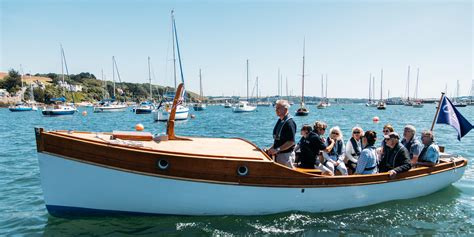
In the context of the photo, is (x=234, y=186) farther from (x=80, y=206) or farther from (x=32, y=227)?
(x=32, y=227)

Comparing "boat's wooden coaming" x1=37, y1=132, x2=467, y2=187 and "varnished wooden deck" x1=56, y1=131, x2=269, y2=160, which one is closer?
"boat's wooden coaming" x1=37, y1=132, x2=467, y2=187

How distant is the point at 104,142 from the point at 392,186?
5.90 meters

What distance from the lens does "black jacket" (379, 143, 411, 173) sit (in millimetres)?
7238

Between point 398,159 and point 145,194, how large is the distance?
5.24m

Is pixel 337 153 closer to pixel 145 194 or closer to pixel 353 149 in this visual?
pixel 353 149

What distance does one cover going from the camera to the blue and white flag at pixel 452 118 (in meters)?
9.88

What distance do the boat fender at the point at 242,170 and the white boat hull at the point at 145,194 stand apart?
0.80 feet

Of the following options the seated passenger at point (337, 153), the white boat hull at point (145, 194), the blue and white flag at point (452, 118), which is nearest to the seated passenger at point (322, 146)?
the seated passenger at point (337, 153)

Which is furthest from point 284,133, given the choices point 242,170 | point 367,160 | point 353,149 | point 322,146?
point 353,149

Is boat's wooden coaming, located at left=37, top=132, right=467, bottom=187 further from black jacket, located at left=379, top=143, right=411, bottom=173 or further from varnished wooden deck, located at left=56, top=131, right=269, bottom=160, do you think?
black jacket, located at left=379, top=143, right=411, bottom=173

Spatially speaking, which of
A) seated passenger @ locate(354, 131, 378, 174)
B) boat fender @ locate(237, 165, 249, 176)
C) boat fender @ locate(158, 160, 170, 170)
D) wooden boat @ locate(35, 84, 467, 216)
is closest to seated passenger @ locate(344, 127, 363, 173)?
seated passenger @ locate(354, 131, 378, 174)

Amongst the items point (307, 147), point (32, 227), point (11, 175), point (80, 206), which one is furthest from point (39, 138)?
point (11, 175)

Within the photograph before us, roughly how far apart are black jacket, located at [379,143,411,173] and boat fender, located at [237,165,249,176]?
131 inches

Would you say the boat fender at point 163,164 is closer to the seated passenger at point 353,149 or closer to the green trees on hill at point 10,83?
the seated passenger at point 353,149
